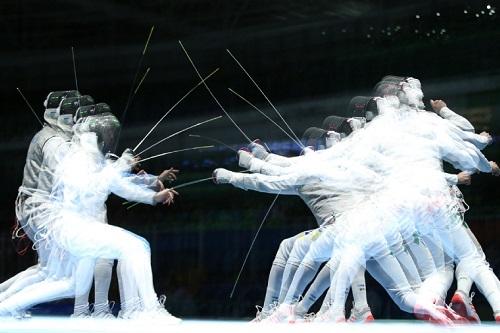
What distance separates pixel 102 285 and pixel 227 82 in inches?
71.0

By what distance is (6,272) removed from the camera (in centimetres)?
709

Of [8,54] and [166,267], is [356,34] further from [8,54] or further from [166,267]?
[8,54]

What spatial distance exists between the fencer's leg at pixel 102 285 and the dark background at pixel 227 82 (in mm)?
293

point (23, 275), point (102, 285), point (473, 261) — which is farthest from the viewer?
point (23, 275)

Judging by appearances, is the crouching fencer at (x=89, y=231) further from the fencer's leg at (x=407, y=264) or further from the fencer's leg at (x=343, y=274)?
the fencer's leg at (x=407, y=264)

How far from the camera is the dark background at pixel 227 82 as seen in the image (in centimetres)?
594

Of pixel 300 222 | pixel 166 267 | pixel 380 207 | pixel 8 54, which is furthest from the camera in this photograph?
pixel 8 54

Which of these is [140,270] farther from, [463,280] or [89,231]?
[463,280]

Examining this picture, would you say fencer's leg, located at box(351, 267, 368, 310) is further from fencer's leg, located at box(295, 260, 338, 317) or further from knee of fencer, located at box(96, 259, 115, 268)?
knee of fencer, located at box(96, 259, 115, 268)

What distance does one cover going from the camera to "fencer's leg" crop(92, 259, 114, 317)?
5.47 metres

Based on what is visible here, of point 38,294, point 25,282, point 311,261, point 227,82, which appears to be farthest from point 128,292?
point 227,82

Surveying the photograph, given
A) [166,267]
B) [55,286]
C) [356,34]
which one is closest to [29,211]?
[55,286]

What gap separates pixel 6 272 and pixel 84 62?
1698 millimetres

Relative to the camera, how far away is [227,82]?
21.5 feet
